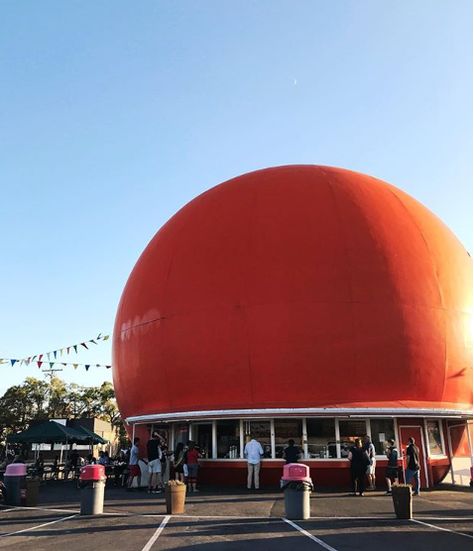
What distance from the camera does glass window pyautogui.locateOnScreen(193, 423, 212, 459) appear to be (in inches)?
667

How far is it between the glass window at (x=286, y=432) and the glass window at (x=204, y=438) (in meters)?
2.35

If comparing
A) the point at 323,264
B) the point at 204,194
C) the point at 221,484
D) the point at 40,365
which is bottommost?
the point at 221,484

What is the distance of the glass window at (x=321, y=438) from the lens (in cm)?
1588

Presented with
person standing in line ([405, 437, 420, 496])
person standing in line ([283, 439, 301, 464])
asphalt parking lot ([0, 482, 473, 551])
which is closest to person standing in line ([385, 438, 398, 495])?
person standing in line ([405, 437, 420, 496])

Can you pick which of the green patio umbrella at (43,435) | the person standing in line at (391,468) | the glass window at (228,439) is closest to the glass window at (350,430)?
the person standing in line at (391,468)

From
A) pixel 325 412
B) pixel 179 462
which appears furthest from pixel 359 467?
pixel 179 462

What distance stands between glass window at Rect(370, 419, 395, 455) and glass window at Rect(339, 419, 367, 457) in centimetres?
33

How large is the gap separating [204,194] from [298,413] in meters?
10.5

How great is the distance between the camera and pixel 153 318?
728 inches

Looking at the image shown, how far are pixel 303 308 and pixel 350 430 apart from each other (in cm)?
415

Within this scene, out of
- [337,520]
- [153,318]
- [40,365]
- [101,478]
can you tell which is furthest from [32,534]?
[40,365]

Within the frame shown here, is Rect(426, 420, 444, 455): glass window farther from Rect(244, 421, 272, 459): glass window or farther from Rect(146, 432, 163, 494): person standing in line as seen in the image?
Rect(146, 432, 163, 494): person standing in line

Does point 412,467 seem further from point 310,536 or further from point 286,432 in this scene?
point 310,536

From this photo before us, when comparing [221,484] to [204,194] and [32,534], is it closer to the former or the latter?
[32,534]
